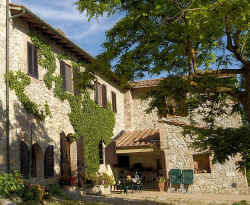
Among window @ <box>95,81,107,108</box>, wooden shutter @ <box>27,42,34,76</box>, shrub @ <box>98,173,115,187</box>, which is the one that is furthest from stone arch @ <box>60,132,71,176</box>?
window @ <box>95,81,107,108</box>

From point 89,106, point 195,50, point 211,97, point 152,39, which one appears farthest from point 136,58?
point 89,106

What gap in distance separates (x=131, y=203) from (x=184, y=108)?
4.40m

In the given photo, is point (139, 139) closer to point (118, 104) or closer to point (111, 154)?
point (111, 154)

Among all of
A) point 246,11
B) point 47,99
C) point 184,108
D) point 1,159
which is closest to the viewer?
point 246,11

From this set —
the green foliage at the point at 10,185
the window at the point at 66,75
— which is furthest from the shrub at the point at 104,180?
the green foliage at the point at 10,185

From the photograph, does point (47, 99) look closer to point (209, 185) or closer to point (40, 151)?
point (40, 151)

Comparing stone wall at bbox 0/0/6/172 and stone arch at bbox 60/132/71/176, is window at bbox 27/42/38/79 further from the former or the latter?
stone arch at bbox 60/132/71/176

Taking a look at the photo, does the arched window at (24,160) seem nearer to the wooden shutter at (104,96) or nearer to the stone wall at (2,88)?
the stone wall at (2,88)

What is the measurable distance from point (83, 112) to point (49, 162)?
12.2 feet

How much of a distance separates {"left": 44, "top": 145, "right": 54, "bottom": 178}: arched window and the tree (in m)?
5.41

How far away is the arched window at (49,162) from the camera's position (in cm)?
1114

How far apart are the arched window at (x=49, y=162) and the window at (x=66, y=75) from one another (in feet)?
9.70

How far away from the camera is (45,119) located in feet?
37.6

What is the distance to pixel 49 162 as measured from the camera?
11.3 metres
